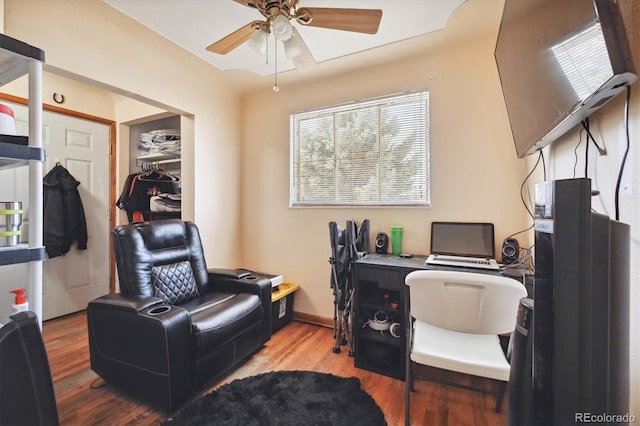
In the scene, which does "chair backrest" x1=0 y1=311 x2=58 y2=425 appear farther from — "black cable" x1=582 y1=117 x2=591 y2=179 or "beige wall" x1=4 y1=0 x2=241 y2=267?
"beige wall" x1=4 y1=0 x2=241 y2=267

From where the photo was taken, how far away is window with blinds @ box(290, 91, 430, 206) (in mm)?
2305

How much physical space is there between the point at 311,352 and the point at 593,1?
2.37 metres

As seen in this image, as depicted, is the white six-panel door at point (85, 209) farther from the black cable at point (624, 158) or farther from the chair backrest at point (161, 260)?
the black cable at point (624, 158)

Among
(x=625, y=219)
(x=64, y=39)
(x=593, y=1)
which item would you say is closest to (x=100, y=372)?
(x=64, y=39)

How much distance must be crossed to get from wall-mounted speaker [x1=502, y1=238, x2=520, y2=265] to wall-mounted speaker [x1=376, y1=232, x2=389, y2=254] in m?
0.87

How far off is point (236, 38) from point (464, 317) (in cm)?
205

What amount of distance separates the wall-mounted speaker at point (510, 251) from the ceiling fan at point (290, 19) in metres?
1.71

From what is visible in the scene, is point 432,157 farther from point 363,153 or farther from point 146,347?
point 146,347

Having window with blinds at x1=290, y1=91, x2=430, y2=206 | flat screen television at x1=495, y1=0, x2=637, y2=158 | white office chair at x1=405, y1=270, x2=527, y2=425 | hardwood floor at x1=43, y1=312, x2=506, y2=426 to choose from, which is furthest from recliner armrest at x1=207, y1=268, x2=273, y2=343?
flat screen television at x1=495, y1=0, x2=637, y2=158

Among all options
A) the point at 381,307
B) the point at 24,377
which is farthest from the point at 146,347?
the point at 381,307

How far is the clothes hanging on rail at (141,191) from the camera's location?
9.68ft

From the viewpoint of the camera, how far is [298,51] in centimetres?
156

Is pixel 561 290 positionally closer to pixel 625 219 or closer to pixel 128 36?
pixel 625 219

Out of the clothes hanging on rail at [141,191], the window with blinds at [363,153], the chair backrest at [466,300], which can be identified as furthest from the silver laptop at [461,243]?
the clothes hanging on rail at [141,191]
